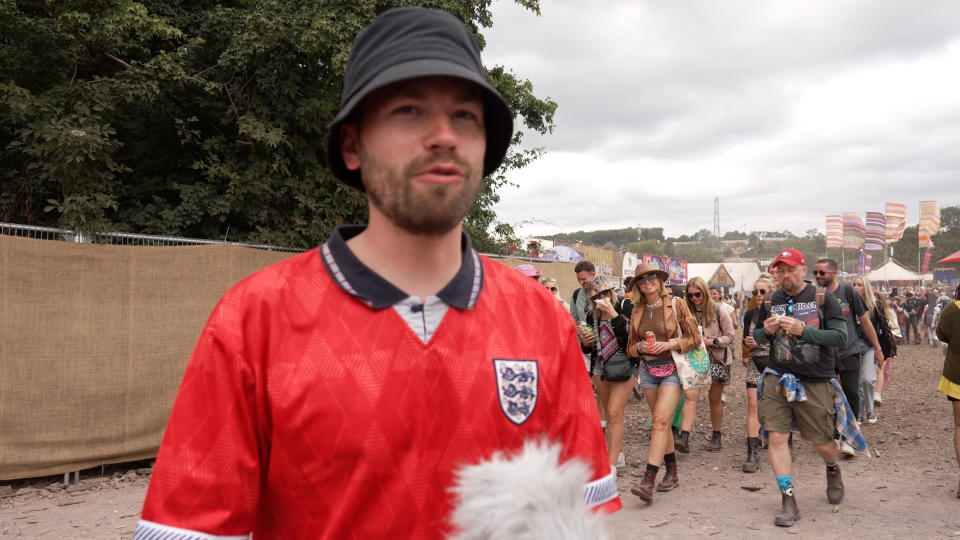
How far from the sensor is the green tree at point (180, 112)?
924cm

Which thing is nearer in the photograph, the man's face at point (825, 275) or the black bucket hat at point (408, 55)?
the black bucket hat at point (408, 55)

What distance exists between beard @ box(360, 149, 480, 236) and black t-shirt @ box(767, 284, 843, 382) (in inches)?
198

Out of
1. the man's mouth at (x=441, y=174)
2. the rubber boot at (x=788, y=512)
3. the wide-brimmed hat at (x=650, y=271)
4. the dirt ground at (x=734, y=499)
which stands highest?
the man's mouth at (x=441, y=174)

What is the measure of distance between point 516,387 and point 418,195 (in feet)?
1.54

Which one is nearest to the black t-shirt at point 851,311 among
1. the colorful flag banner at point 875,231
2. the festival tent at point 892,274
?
the colorful flag banner at point 875,231

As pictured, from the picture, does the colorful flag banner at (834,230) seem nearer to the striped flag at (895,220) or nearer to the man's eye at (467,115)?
the striped flag at (895,220)

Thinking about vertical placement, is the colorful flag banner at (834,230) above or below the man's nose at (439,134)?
above

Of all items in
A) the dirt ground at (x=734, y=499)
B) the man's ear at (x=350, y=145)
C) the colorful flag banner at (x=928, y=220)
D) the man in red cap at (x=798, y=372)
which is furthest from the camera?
the colorful flag banner at (x=928, y=220)

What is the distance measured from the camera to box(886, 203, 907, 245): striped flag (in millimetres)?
40656

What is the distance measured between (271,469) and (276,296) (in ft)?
1.14

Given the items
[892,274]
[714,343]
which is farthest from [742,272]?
[714,343]

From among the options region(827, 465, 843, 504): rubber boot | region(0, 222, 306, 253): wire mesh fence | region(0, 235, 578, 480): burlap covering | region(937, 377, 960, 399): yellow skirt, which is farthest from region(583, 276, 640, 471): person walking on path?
region(0, 222, 306, 253): wire mesh fence

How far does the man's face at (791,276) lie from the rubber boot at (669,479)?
2151 mm

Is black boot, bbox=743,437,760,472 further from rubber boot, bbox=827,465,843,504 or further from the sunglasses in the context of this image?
the sunglasses
